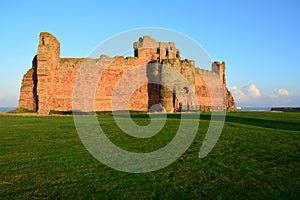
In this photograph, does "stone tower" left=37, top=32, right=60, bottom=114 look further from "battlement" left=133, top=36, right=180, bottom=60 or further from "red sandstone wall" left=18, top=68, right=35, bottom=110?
"battlement" left=133, top=36, right=180, bottom=60

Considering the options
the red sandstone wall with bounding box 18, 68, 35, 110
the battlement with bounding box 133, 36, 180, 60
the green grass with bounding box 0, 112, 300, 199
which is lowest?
the green grass with bounding box 0, 112, 300, 199

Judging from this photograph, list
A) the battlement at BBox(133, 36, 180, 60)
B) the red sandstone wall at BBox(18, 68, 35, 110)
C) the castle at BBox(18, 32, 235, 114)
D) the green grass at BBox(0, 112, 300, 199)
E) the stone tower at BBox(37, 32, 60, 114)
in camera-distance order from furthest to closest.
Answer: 1. the battlement at BBox(133, 36, 180, 60)
2. the red sandstone wall at BBox(18, 68, 35, 110)
3. the castle at BBox(18, 32, 235, 114)
4. the stone tower at BBox(37, 32, 60, 114)
5. the green grass at BBox(0, 112, 300, 199)

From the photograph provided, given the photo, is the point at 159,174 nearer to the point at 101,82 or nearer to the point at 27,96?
the point at 101,82

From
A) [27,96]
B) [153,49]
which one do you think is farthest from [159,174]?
[153,49]

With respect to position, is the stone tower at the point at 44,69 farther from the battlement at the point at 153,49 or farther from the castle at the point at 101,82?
the battlement at the point at 153,49

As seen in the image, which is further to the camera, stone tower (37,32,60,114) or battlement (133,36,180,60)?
battlement (133,36,180,60)

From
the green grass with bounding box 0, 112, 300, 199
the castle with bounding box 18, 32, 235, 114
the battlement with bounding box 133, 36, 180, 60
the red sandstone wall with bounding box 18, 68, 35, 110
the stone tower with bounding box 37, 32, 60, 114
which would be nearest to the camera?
the green grass with bounding box 0, 112, 300, 199

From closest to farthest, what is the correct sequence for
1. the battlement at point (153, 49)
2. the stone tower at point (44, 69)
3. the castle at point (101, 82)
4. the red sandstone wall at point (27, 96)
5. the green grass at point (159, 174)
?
1. the green grass at point (159, 174)
2. the stone tower at point (44, 69)
3. the castle at point (101, 82)
4. the red sandstone wall at point (27, 96)
5. the battlement at point (153, 49)

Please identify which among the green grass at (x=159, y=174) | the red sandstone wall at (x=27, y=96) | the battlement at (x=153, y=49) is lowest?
the green grass at (x=159, y=174)

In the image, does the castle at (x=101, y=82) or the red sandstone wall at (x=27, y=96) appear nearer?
the castle at (x=101, y=82)

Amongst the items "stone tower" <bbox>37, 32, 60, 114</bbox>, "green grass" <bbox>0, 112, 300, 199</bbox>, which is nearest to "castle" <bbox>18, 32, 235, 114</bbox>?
"stone tower" <bbox>37, 32, 60, 114</bbox>

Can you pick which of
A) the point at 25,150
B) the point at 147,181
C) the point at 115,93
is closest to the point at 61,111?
the point at 115,93

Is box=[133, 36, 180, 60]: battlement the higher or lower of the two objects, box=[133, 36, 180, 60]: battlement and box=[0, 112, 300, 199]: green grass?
the higher

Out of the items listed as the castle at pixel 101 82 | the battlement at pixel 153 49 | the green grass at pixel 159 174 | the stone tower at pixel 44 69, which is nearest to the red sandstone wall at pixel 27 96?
the castle at pixel 101 82
